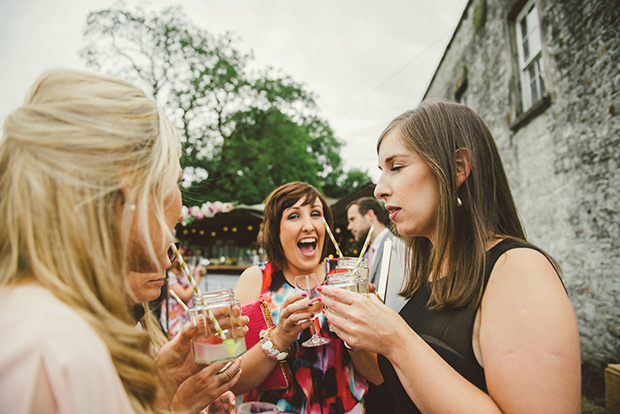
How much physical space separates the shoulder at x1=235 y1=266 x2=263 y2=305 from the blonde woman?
4.72 ft

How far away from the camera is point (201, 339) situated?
4.57ft

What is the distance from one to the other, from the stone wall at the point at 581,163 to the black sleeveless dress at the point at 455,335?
12.9 ft

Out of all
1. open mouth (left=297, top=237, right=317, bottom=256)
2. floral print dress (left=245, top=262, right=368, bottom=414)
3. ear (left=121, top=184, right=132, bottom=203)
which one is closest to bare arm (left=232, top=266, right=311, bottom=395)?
floral print dress (left=245, top=262, right=368, bottom=414)

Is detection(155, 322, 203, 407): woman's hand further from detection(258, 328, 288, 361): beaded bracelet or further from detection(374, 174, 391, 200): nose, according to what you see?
detection(374, 174, 391, 200): nose


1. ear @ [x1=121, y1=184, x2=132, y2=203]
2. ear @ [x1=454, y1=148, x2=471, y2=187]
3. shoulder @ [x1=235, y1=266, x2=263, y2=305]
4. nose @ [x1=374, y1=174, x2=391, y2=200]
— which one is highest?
ear @ [x1=454, y1=148, x2=471, y2=187]

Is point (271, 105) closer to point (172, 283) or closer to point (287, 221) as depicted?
point (172, 283)

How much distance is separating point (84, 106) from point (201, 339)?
3.13 ft

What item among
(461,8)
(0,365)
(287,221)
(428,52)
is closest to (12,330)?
(0,365)

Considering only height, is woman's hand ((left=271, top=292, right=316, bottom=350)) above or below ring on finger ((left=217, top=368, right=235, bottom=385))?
above

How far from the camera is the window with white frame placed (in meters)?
6.18

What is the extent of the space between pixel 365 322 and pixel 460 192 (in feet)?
2.39

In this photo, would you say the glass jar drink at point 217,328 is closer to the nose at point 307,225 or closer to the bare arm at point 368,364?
the bare arm at point 368,364

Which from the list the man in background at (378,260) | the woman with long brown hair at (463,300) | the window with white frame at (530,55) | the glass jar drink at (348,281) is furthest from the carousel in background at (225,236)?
the woman with long brown hair at (463,300)

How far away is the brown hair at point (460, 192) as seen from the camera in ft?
4.83
